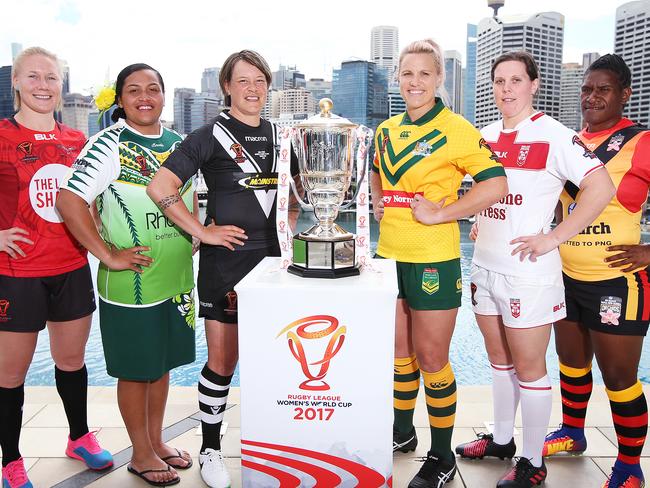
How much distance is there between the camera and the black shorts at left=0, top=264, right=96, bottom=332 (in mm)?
1848

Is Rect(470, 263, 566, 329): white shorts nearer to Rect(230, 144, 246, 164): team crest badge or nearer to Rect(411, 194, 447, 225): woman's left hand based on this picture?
Rect(411, 194, 447, 225): woman's left hand

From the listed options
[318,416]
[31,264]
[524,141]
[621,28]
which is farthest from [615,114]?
[621,28]

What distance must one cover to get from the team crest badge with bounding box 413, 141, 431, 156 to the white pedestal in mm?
479

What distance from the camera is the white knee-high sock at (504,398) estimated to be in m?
2.04

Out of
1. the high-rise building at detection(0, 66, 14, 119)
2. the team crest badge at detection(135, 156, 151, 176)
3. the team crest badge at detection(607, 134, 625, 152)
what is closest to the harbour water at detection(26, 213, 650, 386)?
the high-rise building at detection(0, 66, 14, 119)

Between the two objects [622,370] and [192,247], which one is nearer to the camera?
[622,370]

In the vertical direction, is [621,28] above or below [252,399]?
above

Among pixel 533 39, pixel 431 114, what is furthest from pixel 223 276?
pixel 533 39

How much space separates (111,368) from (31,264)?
44 centimetres

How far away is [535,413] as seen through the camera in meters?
1.88

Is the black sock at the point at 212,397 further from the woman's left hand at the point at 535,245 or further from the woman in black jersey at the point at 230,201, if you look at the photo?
the woman's left hand at the point at 535,245

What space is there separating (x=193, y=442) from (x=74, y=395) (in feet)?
1.68

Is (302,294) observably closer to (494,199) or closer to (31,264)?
(494,199)

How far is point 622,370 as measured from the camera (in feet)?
6.07
